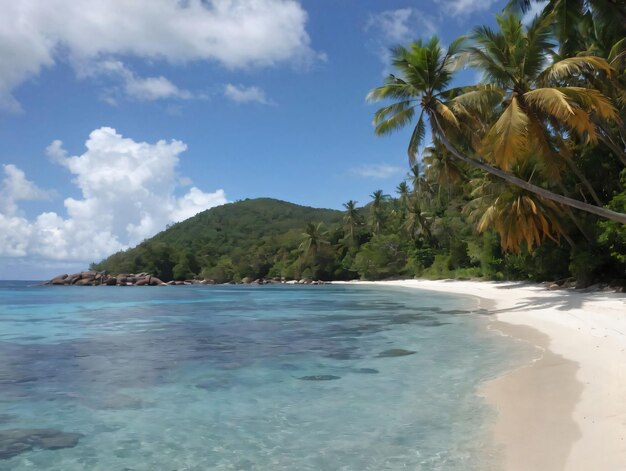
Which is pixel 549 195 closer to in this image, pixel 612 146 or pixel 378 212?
pixel 612 146

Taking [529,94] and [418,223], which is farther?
[418,223]

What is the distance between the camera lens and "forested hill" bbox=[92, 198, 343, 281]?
81.0 m

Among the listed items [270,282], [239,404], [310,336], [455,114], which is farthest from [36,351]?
[270,282]

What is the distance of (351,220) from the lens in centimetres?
6694

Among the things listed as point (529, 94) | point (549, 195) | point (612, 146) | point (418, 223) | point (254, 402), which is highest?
point (418, 223)

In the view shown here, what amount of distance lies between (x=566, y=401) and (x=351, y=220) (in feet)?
203

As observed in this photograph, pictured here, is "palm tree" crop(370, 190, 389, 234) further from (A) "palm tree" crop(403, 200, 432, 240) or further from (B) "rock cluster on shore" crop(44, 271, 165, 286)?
(B) "rock cluster on shore" crop(44, 271, 165, 286)

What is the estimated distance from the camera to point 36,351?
10461 millimetres

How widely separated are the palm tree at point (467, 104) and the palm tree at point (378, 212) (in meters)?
46.3

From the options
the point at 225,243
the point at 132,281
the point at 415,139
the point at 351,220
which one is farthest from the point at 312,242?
the point at 415,139

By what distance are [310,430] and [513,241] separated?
18818 millimetres

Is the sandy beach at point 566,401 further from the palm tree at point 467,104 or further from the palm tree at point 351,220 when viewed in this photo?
the palm tree at point 351,220

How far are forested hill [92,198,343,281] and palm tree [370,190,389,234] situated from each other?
1623cm

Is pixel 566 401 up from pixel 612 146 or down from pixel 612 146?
down
